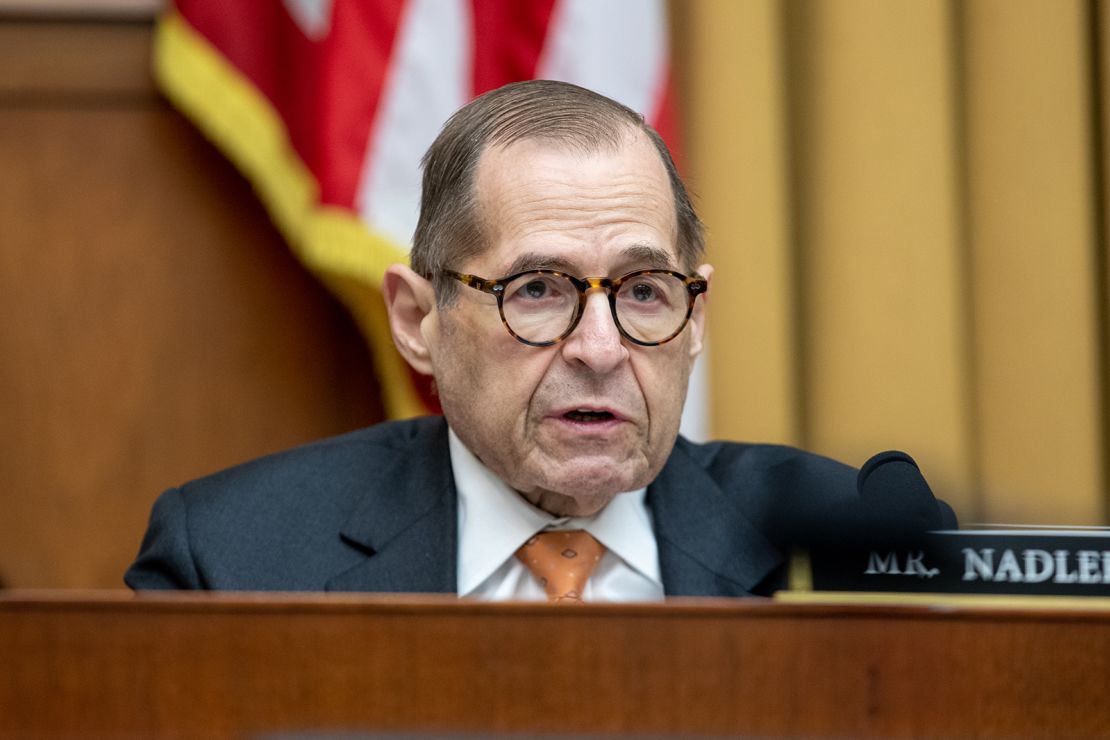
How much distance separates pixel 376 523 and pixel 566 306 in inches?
16.7

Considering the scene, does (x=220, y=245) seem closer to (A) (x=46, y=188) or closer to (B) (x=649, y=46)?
(A) (x=46, y=188)

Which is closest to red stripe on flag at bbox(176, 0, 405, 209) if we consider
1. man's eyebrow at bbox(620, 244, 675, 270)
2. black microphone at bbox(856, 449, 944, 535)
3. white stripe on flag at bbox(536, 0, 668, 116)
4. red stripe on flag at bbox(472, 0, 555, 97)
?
red stripe on flag at bbox(472, 0, 555, 97)

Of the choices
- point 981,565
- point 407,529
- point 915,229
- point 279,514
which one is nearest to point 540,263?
point 407,529

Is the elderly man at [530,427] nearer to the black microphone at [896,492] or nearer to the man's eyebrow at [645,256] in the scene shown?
the man's eyebrow at [645,256]

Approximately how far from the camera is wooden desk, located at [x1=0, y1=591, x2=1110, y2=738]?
818mm

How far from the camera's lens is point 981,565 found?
35.7 inches

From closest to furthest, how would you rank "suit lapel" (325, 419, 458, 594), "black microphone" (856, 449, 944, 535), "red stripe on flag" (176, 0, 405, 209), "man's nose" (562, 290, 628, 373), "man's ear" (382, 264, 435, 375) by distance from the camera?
"black microphone" (856, 449, 944, 535) < "man's nose" (562, 290, 628, 373) < "suit lapel" (325, 419, 458, 594) < "man's ear" (382, 264, 435, 375) < "red stripe on flag" (176, 0, 405, 209)

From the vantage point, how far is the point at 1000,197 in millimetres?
2463

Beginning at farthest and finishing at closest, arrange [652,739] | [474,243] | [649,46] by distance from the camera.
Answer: [649,46], [474,243], [652,739]

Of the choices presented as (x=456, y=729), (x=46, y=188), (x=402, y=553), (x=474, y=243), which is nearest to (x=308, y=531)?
(x=402, y=553)

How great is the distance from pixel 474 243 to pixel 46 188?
1.28 m

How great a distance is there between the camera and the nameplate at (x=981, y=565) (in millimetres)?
891

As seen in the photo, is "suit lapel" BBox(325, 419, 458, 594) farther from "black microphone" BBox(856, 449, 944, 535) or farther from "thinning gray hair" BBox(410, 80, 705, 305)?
"black microphone" BBox(856, 449, 944, 535)

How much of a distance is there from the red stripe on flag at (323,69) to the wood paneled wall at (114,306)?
8.3 inches
